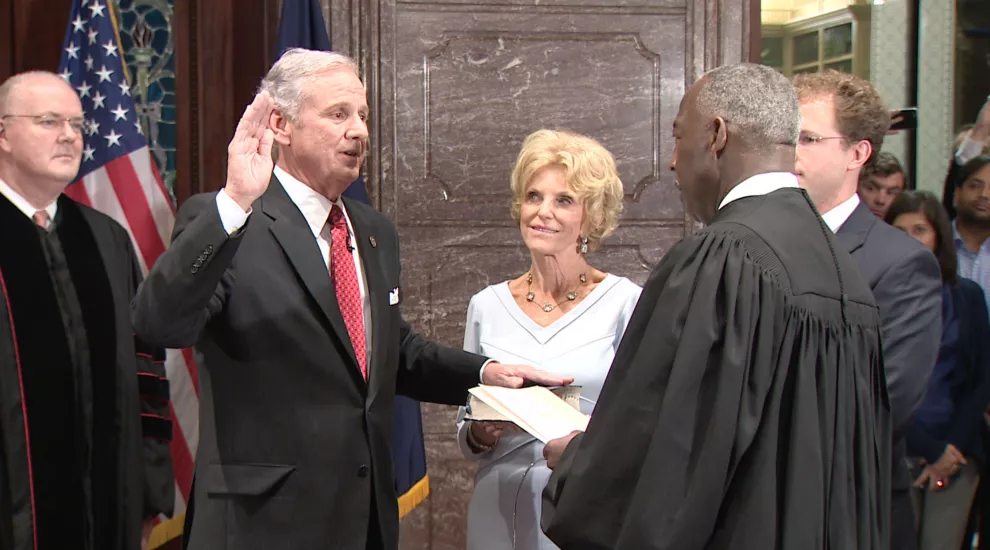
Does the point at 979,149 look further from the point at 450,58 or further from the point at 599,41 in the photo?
the point at 450,58

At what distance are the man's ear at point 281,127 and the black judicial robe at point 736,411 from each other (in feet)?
3.93

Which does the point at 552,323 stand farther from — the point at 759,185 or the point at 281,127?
the point at 759,185

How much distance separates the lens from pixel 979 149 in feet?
16.5

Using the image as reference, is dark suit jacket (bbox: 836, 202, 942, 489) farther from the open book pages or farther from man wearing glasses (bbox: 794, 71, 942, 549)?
the open book pages

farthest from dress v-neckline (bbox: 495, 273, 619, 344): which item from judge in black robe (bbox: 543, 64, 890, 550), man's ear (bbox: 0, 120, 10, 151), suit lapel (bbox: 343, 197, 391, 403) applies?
man's ear (bbox: 0, 120, 10, 151)

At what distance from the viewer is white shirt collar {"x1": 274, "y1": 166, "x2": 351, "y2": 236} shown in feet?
9.22

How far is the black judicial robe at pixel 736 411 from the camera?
6.30 feet

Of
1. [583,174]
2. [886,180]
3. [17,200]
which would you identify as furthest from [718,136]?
[886,180]

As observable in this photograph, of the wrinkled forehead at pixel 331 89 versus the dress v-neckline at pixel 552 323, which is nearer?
the wrinkled forehead at pixel 331 89

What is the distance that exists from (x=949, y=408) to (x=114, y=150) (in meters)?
3.46

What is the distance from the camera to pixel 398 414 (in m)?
4.18

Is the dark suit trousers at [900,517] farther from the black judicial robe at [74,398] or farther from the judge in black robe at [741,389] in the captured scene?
the black judicial robe at [74,398]

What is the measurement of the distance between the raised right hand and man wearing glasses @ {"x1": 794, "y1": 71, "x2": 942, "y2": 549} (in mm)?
1531

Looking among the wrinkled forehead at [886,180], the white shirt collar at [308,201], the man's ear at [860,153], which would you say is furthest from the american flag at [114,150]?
the wrinkled forehead at [886,180]
